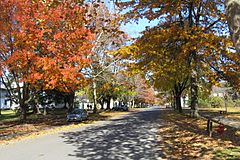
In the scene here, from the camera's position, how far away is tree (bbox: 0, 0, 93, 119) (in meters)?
22.7

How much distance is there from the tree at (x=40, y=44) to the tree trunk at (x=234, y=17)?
57.1 ft

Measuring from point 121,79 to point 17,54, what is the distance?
27.0m

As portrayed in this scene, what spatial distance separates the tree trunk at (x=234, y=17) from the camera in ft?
17.3

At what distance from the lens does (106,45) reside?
37656 mm

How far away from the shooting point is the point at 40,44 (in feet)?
79.6

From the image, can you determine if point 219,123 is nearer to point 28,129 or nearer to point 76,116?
point 28,129

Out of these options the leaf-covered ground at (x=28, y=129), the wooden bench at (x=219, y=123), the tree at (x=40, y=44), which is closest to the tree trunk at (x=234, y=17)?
the wooden bench at (x=219, y=123)

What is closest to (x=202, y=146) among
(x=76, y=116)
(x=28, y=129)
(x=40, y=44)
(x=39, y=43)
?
(x=28, y=129)

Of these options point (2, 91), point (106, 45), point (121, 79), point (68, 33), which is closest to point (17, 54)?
point (68, 33)

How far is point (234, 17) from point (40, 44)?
20.5 metres

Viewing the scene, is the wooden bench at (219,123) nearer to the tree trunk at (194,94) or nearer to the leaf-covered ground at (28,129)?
the tree trunk at (194,94)

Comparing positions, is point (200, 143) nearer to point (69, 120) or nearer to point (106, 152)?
point (106, 152)

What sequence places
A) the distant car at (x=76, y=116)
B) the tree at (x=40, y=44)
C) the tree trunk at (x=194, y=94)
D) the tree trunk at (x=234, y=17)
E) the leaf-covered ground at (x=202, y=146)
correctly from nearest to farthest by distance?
1. the tree trunk at (x=234, y=17)
2. the leaf-covered ground at (x=202, y=146)
3. the tree at (x=40, y=44)
4. the tree trunk at (x=194, y=94)
5. the distant car at (x=76, y=116)

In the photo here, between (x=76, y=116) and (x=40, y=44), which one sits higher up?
(x=40, y=44)
